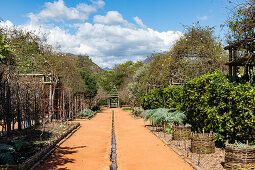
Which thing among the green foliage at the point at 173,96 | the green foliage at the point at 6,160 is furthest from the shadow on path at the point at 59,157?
the green foliage at the point at 173,96

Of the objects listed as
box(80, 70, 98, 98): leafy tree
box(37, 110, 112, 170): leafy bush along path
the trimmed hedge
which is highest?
box(80, 70, 98, 98): leafy tree

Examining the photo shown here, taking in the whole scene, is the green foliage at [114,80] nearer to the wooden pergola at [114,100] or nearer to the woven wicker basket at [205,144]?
the wooden pergola at [114,100]

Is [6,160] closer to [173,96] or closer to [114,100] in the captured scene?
[173,96]

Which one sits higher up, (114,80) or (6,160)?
(114,80)

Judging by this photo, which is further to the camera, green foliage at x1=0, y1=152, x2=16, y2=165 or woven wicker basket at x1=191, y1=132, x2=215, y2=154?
woven wicker basket at x1=191, y1=132, x2=215, y2=154

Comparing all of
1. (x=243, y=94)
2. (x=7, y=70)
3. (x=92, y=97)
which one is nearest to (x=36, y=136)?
(x=7, y=70)

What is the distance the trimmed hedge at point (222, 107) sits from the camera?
591cm

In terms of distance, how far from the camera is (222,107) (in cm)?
666

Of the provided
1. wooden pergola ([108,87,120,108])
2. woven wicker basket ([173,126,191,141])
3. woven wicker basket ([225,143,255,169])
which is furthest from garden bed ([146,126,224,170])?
wooden pergola ([108,87,120,108])

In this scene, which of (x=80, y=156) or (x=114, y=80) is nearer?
(x=80, y=156)

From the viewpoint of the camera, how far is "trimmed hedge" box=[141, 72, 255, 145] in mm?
5914

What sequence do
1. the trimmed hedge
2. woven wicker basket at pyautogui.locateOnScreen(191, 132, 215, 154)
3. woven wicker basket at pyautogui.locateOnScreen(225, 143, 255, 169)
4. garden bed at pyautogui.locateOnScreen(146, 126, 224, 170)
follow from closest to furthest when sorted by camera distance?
1. woven wicker basket at pyautogui.locateOnScreen(225, 143, 255, 169)
2. garden bed at pyautogui.locateOnScreen(146, 126, 224, 170)
3. the trimmed hedge
4. woven wicker basket at pyautogui.locateOnScreen(191, 132, 215, 154)

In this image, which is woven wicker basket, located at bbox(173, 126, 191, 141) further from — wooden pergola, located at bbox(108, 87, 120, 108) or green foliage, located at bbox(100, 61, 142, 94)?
green foliage, located at bbox(100, 61, 142, 94)

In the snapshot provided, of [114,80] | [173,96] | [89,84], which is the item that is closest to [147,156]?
[173,96]
